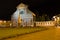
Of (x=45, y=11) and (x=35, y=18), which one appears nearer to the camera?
(x=35, y=18)

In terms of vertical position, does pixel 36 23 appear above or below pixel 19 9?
below

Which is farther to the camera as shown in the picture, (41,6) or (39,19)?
(41,6)

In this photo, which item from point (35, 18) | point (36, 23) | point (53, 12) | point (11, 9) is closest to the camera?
point (36, 23)

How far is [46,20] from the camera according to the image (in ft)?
167

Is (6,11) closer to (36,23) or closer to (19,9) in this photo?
(19,9)

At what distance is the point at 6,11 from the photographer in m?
57.3

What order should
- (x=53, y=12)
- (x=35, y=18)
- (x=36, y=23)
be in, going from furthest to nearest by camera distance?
(x=53, y=12) → (x=35, y=18) → (x=36, y=23)

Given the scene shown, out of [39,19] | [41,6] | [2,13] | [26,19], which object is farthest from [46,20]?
[2,13]

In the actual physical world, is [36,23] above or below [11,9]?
below

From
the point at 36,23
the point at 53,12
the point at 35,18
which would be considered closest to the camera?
the point at 36,23

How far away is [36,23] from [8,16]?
→ 11.9 metres

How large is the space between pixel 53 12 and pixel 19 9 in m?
15.5

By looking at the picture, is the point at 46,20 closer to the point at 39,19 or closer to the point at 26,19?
→ the point at 39,19

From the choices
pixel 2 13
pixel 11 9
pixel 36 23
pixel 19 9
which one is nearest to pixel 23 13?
pixel 19 9
